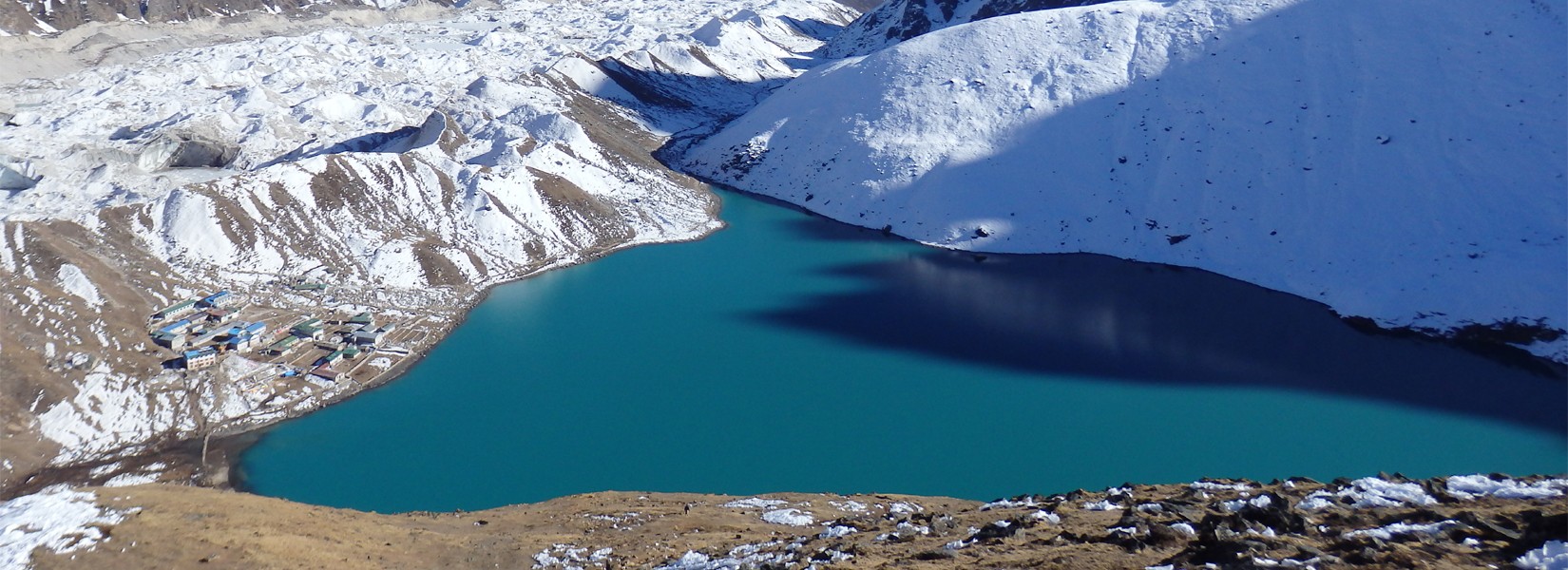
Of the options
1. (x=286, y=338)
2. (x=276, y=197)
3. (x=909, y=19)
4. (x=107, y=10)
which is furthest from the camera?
(x=909, y=19)

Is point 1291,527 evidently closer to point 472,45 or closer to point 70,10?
point 472,45

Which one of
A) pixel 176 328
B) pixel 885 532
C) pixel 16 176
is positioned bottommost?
pixel 176 328

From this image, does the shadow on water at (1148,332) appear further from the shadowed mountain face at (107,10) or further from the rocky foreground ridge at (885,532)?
the shadowed mountain face at (107,10)

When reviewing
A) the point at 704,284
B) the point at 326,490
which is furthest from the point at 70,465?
the point at 704,284

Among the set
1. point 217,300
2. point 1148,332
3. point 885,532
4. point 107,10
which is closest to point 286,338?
point 217,300

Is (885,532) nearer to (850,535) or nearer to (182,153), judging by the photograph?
(850,535)

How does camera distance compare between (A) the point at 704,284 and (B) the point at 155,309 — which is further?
(A) the point at 704,284

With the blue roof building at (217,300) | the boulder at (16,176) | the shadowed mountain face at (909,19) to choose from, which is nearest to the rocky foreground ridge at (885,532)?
the blue roof building at (217,300)
